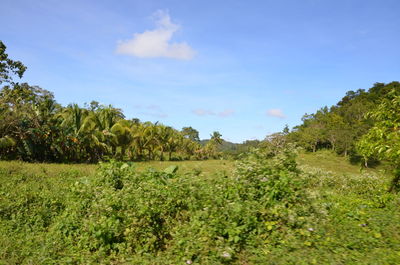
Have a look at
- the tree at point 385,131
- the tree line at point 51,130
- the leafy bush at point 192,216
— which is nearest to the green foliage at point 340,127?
the tree line at point 51,130

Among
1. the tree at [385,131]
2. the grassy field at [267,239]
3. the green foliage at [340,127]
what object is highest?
the green foliage at [340,127]

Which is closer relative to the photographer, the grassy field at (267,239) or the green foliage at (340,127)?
the grassy field at (267,239)

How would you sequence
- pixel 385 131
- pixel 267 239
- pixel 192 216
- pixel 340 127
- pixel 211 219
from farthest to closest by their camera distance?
1. pixel 340 127
2. pixel 385 131
3. pixel 192 216
4. pixel 211 219
5. pixel 267 239

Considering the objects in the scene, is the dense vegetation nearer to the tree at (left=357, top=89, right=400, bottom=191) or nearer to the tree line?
the tree at (left=357, top=89, right=400, bottom=191)

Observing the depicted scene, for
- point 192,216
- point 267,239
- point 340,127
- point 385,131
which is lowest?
point 267,239

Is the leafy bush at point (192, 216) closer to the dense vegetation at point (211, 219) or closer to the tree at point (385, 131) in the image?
the dense vegetation at point (211, 219)

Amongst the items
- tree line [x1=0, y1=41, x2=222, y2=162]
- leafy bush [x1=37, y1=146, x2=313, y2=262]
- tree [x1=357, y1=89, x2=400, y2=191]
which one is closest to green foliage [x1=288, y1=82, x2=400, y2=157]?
tree line [x1=0, y1=41, x2=222, y2=162]

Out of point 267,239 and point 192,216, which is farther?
point 192,216

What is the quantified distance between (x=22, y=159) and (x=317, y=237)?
17.0 meters

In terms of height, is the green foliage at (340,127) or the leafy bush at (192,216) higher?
the green foliage at (340,127)

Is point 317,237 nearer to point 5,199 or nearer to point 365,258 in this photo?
point 365,258

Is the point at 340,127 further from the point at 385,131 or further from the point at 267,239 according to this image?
the point at 267,239

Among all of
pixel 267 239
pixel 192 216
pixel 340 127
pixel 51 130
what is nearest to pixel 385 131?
pixel 267 239

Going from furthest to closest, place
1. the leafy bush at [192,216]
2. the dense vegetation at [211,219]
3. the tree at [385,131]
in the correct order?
1. the tree at [385,131]
2. the leafy bush at [192,216]
3. the dense vegetation at [211,219]
